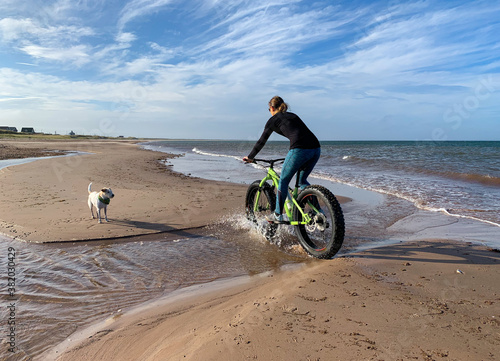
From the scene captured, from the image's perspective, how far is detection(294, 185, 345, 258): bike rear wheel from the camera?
3924mm

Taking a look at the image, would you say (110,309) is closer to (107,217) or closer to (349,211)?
(107,217)

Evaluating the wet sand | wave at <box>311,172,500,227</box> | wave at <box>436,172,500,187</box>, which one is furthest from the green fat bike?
wave at <box>436,172,500,187</box>

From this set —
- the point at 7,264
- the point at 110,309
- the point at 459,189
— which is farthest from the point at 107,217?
the point at 459,189

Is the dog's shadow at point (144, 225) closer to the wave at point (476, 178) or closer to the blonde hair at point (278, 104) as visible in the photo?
the blonde hair at point (278, 104)

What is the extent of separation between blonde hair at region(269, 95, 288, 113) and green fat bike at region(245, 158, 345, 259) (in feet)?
3.77

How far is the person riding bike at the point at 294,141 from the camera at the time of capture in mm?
4465

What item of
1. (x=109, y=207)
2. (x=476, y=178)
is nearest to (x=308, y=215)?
(x=109, y=207)

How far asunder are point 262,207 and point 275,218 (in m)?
0.78

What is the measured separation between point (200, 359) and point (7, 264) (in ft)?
11.8

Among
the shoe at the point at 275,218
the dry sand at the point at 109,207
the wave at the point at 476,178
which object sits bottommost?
the dry sand at the point at 109,207

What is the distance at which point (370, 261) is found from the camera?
3998mm

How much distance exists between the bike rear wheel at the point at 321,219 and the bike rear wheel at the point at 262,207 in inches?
30.7

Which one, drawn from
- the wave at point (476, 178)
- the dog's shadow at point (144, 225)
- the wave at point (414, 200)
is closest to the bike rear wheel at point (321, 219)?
the dog's shadow at point (144, 225)

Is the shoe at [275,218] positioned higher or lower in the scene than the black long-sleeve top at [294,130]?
lower
